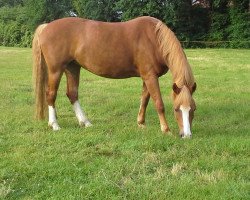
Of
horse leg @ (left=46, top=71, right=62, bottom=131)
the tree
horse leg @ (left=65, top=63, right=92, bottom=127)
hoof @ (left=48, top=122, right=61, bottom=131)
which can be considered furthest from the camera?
the tree

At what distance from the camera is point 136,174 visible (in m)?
4.61

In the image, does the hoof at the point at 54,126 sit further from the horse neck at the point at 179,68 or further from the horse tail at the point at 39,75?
the horse neck at the point at 179,68

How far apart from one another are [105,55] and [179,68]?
4.43ft

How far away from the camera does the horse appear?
649cm

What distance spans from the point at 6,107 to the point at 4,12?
51.0 meters

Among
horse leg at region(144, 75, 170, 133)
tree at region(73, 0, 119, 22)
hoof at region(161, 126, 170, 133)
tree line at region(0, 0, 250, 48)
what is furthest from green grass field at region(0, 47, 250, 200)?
tree at region(73, 0, 119, 22)

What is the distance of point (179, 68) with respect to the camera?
614 centimetres

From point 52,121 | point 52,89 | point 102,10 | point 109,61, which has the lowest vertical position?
point 102,10

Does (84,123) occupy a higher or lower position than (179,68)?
lower

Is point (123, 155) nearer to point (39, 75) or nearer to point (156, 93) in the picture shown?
point (156, 93)

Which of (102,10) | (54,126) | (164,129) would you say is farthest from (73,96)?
(102,10)

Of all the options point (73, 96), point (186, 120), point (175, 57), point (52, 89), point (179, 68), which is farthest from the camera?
point (73, 96)

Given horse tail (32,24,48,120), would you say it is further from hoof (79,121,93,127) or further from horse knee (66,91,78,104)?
hoof (79,121,93,127)

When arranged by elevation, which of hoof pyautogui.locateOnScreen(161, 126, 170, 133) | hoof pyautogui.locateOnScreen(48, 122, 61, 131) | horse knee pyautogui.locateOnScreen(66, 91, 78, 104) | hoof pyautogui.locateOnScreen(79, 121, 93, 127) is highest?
horse knee pyautogui.locateOnScreen(66, 91, 78, 104)
